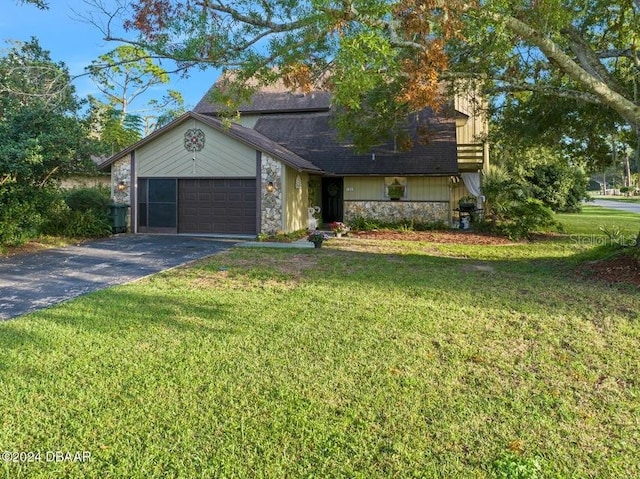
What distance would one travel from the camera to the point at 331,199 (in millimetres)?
21438

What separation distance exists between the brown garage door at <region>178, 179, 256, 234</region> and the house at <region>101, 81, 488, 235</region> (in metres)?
0.04

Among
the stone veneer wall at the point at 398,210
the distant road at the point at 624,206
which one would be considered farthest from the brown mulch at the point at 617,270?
the distant road at the point at 624,206

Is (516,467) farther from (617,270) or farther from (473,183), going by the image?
(473,183)

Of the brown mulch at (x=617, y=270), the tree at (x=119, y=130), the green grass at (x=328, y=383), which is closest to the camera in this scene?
the green grass at (x=328, y=383)

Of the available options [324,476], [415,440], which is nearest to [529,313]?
[415,440]

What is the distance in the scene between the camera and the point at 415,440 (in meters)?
3.19

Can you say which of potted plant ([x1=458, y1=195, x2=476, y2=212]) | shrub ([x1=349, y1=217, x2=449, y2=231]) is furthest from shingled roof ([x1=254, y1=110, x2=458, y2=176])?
potted plant ([x1=458, y1=195, x2=476, y2=212])

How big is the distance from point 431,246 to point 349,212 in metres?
6.80

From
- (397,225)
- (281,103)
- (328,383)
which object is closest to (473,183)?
(397,225)

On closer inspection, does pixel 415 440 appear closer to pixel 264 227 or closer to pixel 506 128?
pixel 264 227

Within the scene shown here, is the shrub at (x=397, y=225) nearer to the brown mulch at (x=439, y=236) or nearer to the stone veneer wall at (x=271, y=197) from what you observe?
the brown mulch at (x=439, y=236)

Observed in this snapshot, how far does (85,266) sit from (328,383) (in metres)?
8.02

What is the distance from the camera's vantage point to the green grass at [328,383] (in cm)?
299

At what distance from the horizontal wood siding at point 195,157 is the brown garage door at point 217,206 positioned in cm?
36
